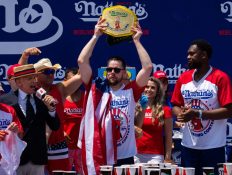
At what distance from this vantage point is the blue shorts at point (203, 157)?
734cm

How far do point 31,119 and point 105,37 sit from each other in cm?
297

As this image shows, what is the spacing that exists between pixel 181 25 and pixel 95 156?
343cm

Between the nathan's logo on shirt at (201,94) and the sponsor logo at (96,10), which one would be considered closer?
the nathan's logo on shirt at (201,94)

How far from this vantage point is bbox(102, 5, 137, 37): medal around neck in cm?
730

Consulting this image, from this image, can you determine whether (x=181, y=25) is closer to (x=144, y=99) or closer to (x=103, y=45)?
(x=103, y=45)

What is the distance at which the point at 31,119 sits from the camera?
7.28 m

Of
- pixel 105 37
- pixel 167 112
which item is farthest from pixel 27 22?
pixel 167 112

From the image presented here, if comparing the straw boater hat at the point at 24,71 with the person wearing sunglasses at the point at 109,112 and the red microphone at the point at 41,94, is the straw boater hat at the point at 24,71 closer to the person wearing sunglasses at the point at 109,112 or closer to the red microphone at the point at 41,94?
the red microphone at the point at 41,94

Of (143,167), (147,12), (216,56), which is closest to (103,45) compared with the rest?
(147,12)

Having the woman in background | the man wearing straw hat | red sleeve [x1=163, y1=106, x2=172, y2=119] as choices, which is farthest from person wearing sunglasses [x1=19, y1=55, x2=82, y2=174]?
red sleeve [x1=163, y1=106, x2=172, y2=119]

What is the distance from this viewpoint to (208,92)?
24.1 ft

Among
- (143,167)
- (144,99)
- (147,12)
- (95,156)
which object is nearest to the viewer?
(143,167)

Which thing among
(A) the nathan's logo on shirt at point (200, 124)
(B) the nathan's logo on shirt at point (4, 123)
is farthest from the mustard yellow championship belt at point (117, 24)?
(B) the nathan's logo on shirt at point (4, 123)

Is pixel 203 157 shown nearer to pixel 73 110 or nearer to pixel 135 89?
pixel 135 89
